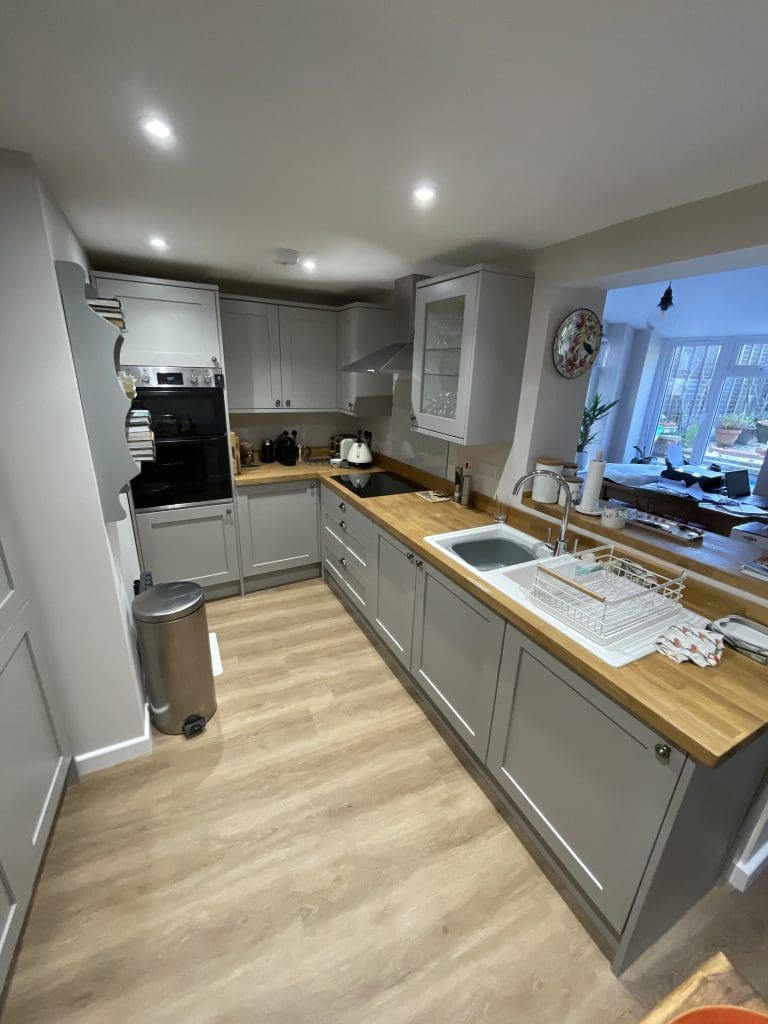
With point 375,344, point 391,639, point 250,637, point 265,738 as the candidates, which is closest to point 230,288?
point 375,344

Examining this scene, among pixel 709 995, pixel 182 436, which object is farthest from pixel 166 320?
pixel 709 995

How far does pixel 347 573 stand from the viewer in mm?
2816

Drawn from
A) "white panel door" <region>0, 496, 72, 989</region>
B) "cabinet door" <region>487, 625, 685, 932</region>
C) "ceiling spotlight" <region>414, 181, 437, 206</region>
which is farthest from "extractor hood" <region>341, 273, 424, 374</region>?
"white panel door" <region>0, 496, 72, 989</region>

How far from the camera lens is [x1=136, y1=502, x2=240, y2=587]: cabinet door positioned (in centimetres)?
263

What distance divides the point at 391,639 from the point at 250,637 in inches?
37.4

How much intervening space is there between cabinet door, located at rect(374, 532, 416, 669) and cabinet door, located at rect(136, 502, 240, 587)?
1.19 m

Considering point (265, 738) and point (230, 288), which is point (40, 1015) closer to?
point (265, 738)

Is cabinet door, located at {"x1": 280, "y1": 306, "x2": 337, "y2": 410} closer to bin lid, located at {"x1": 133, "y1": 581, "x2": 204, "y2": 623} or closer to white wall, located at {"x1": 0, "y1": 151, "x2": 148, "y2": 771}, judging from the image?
white wall, located at {"x1": 0, "y1": 151, "x2": 148, "y2": 771}

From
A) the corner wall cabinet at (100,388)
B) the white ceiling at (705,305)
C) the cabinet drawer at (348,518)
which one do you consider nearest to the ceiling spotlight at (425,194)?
the corner wall cabinet at (100,388)

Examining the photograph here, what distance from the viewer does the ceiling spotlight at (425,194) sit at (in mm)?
1328

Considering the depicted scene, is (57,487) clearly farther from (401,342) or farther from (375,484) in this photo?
(401,342)

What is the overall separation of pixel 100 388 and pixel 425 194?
50.5 inches

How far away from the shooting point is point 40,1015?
1.08m

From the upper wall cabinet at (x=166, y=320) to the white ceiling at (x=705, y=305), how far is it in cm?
318
